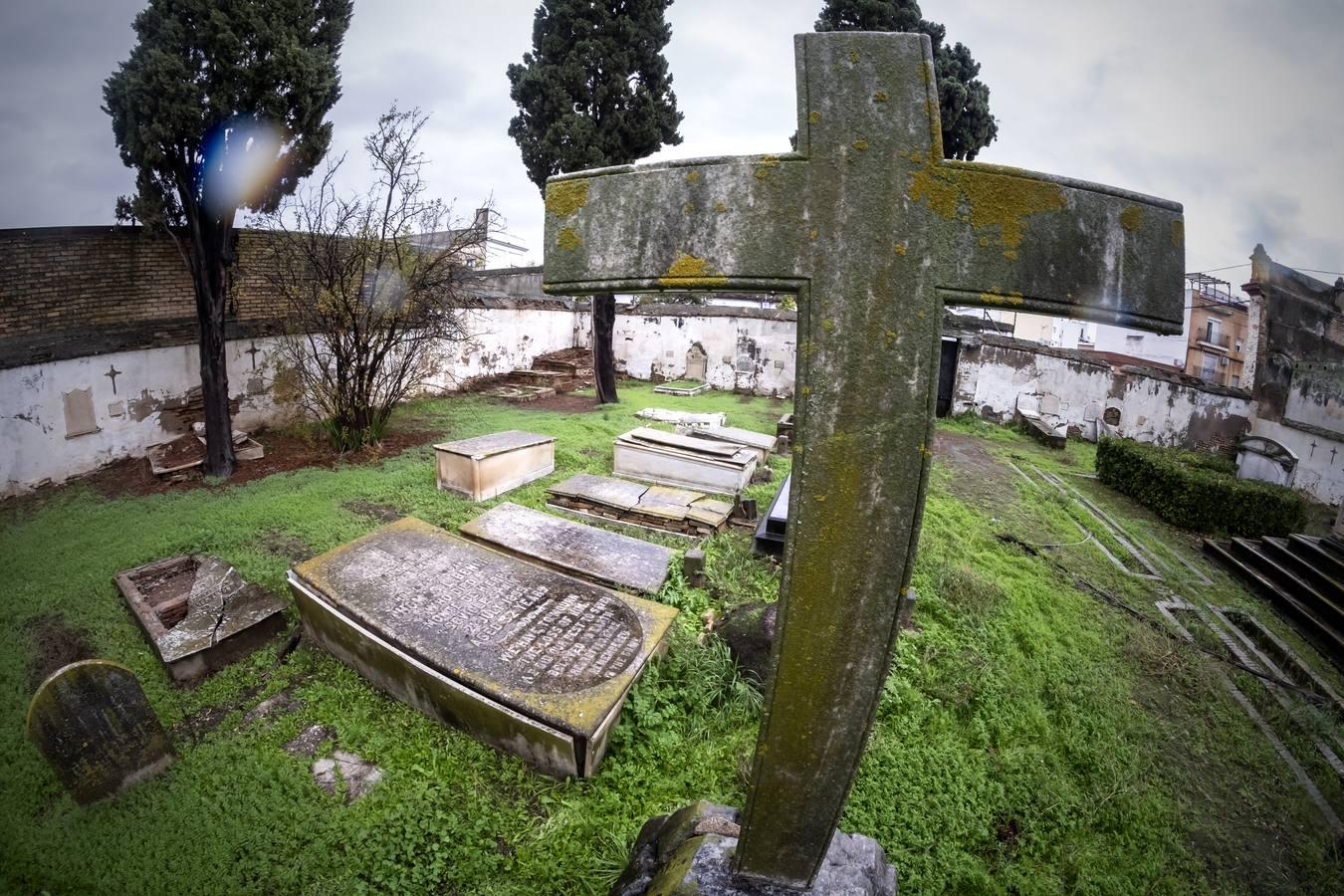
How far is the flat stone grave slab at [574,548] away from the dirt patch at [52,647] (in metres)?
2.86

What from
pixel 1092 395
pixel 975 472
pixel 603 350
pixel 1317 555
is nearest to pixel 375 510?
pixel 603 350

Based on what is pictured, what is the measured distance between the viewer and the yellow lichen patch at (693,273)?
1.48 metres

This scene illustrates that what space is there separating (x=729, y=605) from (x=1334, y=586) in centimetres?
681

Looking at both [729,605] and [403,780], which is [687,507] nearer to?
[729,605]

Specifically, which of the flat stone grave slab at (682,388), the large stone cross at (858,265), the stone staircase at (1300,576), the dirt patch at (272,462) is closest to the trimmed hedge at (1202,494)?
the stone staircase at (1300,576)

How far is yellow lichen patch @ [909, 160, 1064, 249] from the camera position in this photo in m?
1.39

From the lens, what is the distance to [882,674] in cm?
157

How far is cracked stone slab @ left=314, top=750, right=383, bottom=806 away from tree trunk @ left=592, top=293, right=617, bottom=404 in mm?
10818

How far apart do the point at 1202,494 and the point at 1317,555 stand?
1.69m

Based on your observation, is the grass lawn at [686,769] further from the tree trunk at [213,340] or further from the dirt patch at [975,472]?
the dirt patch at [975,472]

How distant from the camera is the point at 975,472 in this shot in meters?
10.6

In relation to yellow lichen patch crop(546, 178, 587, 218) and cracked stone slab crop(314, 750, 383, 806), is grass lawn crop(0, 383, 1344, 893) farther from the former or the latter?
yellow lichen patch crop(546, 178, 587, 218)

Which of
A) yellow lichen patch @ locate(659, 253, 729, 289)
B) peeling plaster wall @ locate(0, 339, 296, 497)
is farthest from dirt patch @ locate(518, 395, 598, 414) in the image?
yellow lichen patch @ locate(659, 253, 729, 289)

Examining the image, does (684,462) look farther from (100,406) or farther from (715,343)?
(715,343)
